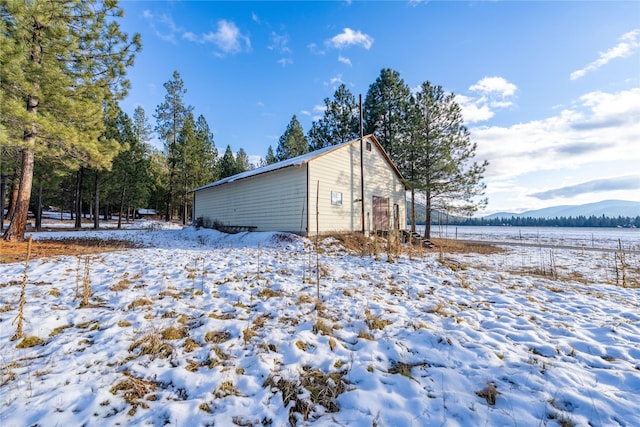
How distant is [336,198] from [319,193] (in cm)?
113

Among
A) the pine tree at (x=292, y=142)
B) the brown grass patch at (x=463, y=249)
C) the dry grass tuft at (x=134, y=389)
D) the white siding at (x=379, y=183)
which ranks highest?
the pine tree at (x=292, y=142)

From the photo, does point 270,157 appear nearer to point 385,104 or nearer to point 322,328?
point 385,104

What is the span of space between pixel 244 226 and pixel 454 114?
15469 mm

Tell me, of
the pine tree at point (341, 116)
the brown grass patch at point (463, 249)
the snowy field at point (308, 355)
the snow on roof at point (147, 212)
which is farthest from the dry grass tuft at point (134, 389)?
the snow on roof at point (147, 212)

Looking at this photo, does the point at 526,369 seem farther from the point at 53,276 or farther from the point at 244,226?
the point at 244,226

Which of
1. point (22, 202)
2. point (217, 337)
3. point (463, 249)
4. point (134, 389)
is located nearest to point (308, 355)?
point (217, 337)

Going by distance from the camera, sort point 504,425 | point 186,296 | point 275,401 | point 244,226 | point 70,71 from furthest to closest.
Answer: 1. point 244,226
2. point 70,71
3. point 186,296
4. point 275,401
5. point 504,425

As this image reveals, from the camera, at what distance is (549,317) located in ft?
13.3

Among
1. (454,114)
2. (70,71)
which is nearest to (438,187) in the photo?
(454,114)

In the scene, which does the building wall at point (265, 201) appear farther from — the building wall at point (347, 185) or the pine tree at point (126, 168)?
the pine tree at point (126, 168)

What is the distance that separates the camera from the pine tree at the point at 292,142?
30484mm

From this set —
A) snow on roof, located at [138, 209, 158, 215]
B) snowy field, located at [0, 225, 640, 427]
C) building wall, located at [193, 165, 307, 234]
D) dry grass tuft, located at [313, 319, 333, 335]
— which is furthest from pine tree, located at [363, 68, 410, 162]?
snow on roof, located at [138, 209, 158, 215]

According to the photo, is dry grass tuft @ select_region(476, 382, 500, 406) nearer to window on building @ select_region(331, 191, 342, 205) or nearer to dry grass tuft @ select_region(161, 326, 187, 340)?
dry grass tuft @ select_region(161, 326, 187, 340)

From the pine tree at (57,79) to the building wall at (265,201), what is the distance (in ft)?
21.5
